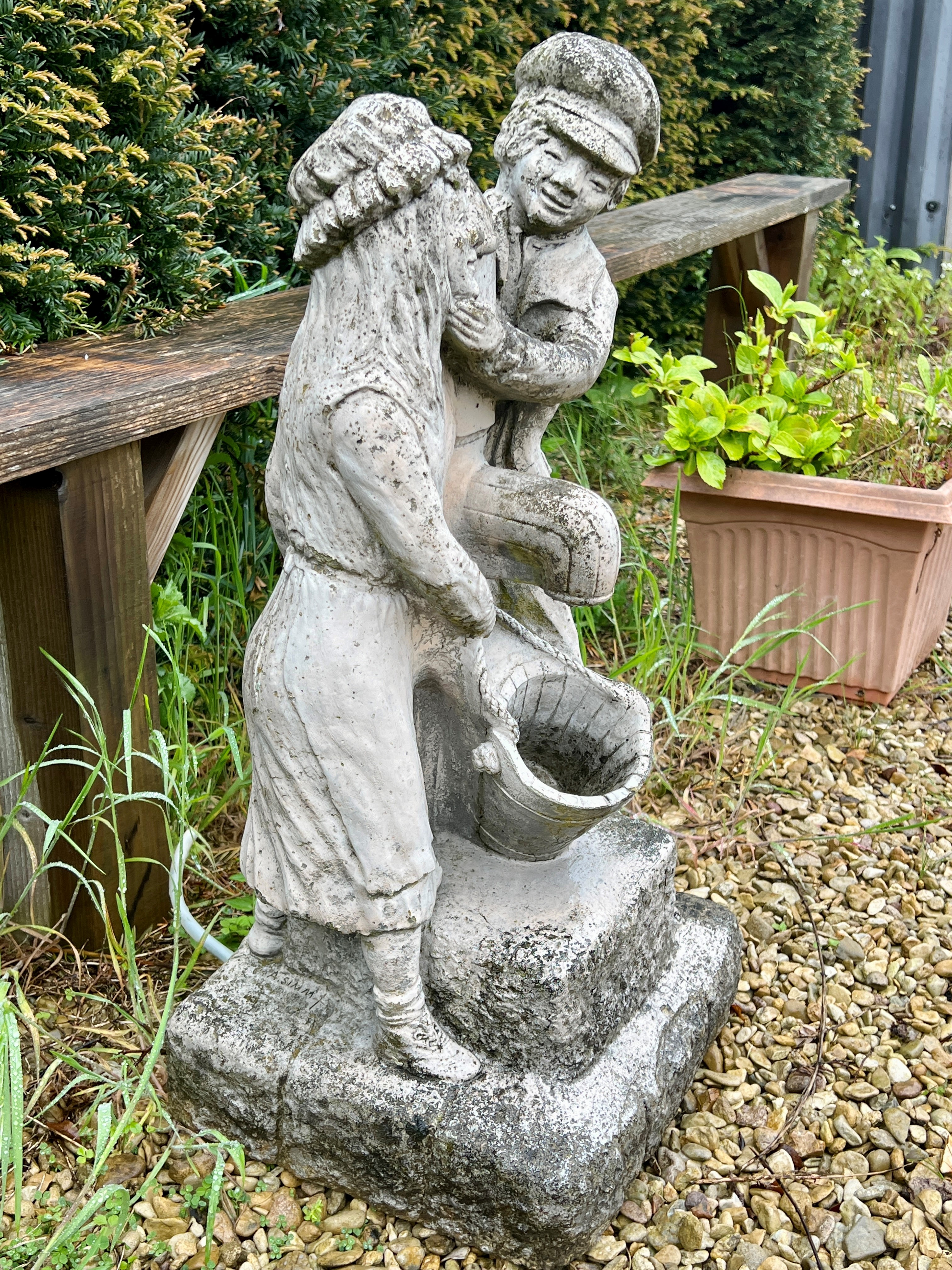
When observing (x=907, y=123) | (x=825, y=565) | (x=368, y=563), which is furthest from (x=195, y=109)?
(x=907, y=123)

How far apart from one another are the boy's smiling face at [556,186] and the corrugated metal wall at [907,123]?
6004 mm

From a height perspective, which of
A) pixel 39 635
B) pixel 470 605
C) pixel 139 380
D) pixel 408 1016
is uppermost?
pixel 139 380

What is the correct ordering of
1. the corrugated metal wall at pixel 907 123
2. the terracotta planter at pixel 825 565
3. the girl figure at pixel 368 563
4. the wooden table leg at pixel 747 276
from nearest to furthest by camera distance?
the girl figure at pixel 368 563, the terracotta planter at pixel 825 565, the wooden table leg at pixel 747 276, the corrugated metal wall at pixel 907 123

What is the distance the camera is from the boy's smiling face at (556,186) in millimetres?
1729

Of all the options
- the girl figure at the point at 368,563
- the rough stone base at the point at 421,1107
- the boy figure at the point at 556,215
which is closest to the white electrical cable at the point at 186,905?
the rough stone base at the point at 421,1107

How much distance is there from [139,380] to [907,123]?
6.19 m

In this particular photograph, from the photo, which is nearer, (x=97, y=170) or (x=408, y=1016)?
(x=408, y=1016)

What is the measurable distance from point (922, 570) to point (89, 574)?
7.20ft

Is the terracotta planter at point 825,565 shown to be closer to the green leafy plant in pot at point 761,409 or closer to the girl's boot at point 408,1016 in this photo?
the green leafy plant in pot at point 761,409

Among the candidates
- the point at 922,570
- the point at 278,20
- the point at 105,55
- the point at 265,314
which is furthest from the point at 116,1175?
the point at 278,20

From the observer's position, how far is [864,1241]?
1.91m

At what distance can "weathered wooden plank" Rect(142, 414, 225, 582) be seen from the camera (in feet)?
7.98

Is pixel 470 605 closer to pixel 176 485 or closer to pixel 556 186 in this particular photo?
pixel 556 186

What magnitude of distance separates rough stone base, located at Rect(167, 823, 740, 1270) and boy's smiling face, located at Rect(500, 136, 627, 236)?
3.31ft
